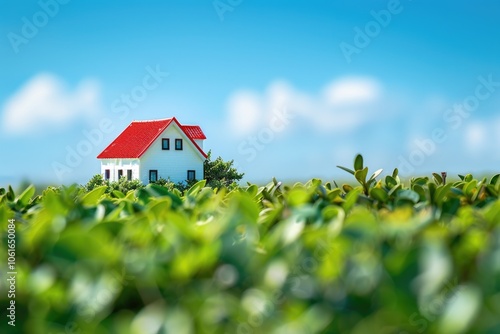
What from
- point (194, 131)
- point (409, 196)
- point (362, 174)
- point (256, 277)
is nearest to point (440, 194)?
point (409, 196)

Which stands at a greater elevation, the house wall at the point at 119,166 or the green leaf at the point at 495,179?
the green leaf at the point at 495,179

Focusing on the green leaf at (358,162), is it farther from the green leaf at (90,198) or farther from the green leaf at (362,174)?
the green leaf at (90,198)

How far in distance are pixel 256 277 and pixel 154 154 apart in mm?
30321

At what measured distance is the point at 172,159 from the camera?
1233 inches

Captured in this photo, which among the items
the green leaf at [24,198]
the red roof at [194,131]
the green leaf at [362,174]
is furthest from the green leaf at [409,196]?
the red roof at [194,131]

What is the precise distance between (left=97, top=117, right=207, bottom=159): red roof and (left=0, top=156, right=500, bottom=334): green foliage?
2954 centimetres

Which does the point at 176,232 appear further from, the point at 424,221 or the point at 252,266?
the point at 424,221

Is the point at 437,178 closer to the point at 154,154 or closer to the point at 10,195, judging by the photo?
the point at 10,195

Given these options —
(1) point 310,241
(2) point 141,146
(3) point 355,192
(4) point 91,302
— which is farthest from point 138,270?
(2) point 141,146

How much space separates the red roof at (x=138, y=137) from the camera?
31.1 metres

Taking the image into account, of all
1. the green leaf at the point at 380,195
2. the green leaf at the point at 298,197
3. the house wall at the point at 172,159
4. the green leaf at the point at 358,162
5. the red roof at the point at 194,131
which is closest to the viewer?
the green leaf at the point at 298,197

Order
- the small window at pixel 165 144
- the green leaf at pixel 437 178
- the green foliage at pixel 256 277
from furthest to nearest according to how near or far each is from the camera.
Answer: the small window at pixel 165 144 < the green leaf at pixel 437 178 < the green foliage at pixel 256 277

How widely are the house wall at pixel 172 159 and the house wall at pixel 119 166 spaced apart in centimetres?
34

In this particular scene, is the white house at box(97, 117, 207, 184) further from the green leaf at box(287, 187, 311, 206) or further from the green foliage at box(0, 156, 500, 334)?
the green foliage at box(0, 156, 500, 334)
